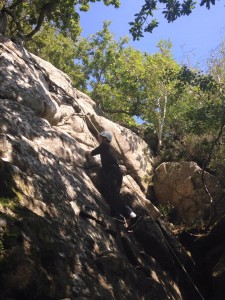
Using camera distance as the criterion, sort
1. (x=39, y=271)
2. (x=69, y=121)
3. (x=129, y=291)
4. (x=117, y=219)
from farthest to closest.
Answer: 1. (x=69, y=121)
2. (x=117, y=219)
3. (x=129, y=291)
4. (x=39, y=271)

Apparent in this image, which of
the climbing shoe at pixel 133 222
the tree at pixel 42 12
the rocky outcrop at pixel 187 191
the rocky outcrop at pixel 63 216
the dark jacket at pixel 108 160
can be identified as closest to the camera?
the rocky outcrop at pixel 63 216

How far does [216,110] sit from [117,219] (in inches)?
250

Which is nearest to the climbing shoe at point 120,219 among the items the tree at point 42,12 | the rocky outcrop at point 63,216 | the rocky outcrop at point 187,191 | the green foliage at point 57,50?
the rocky outcrop at point 63,216

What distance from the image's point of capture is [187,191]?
15.0 metres

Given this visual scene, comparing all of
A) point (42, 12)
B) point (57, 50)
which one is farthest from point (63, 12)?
point (57, 50)

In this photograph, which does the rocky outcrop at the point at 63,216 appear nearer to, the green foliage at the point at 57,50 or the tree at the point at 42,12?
the tree at the point at 42,12

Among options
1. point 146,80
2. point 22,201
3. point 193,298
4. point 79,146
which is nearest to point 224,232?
point 193,298

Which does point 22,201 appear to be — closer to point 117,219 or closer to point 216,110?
point 117,219

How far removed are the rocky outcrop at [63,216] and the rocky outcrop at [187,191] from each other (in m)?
1.01

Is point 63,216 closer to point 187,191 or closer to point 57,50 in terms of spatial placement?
point 187,191

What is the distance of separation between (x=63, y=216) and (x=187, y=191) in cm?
897

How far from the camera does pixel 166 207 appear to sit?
→ 15.1 meters

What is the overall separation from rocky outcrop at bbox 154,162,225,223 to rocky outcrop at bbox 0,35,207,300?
3.33 ft

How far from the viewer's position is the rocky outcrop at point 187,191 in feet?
48.2
